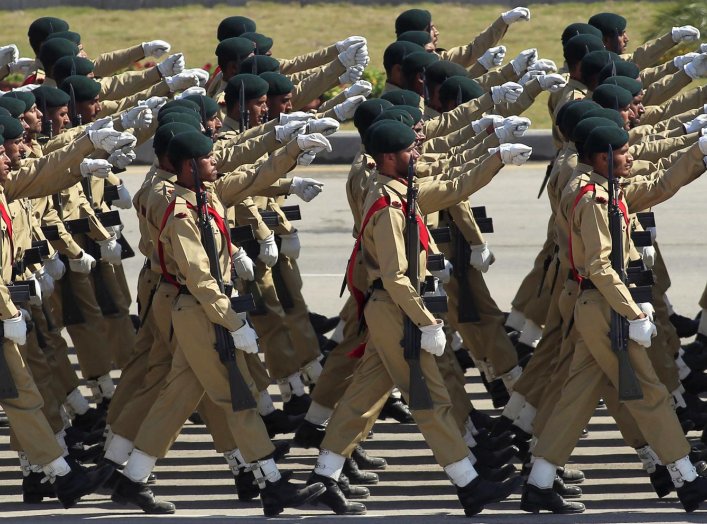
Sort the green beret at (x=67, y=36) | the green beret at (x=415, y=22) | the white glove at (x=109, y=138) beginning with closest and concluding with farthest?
1. the white glove at (x=109, y=138)
2. the green beret at (x=67, y=36)
3. the green beret at (x=415, y=22)

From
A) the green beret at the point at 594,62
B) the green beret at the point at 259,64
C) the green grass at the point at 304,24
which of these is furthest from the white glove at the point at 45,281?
the green grass at the point at 304,24

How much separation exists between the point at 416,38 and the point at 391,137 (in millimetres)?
3129

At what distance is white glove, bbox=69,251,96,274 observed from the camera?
415 inches

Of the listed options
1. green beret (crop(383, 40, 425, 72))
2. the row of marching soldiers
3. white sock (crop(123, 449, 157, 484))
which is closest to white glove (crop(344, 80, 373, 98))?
the row of marching soldiers

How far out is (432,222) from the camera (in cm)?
1027

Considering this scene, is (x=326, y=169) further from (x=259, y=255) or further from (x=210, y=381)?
(x=210, y=381)

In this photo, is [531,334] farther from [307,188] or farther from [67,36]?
[67,36]

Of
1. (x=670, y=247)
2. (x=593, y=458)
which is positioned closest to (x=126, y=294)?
(x=593, y=458)

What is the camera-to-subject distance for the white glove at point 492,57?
40.3 ft

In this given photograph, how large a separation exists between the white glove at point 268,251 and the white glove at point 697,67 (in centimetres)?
292

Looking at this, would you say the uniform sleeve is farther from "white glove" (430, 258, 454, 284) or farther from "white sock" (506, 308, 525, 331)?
"white sock" (506, 308, 525, 331)

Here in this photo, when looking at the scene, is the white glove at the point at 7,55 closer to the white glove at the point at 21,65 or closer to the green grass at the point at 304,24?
the white glove at the point at 21,65

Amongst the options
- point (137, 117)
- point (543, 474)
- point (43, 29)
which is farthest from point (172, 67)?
point (543, 474)

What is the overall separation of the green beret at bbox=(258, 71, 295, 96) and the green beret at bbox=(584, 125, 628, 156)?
2.58 m
